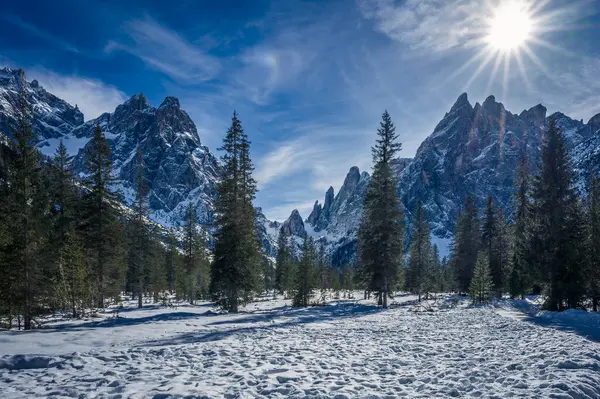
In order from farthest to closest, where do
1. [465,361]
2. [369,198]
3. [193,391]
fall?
[369,198]
[465,361]
[193,391]

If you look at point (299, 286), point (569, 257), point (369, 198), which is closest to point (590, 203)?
point (569, 257)

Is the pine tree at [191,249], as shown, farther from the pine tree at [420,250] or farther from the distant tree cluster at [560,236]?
the distant tree cluster at [560,236]

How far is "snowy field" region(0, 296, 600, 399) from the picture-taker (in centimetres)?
531

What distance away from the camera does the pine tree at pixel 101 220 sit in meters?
25.0

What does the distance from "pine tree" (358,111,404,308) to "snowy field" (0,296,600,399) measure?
15479mm

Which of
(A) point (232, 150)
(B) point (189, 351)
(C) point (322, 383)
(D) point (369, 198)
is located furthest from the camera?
(D) point (369, 198)

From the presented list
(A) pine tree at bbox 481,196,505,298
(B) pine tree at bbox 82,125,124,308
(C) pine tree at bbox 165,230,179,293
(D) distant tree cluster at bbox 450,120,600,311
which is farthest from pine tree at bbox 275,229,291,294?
(D) distant tree cluster at bbox 450,120,600,311

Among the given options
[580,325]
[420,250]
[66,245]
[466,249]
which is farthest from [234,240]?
[466,249]

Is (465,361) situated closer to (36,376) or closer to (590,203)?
(36,376)

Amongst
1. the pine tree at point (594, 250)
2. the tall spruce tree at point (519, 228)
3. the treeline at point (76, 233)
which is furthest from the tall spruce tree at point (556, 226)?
the treeline at point (76, 233)

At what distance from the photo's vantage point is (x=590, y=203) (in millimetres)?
25859

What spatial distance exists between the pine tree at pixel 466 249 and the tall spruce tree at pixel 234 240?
117 ft

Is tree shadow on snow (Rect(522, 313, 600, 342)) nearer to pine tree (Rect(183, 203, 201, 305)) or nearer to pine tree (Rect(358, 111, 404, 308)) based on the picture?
pine tree (Rect(358, 111, 404, 308))

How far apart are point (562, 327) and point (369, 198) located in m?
17.5
